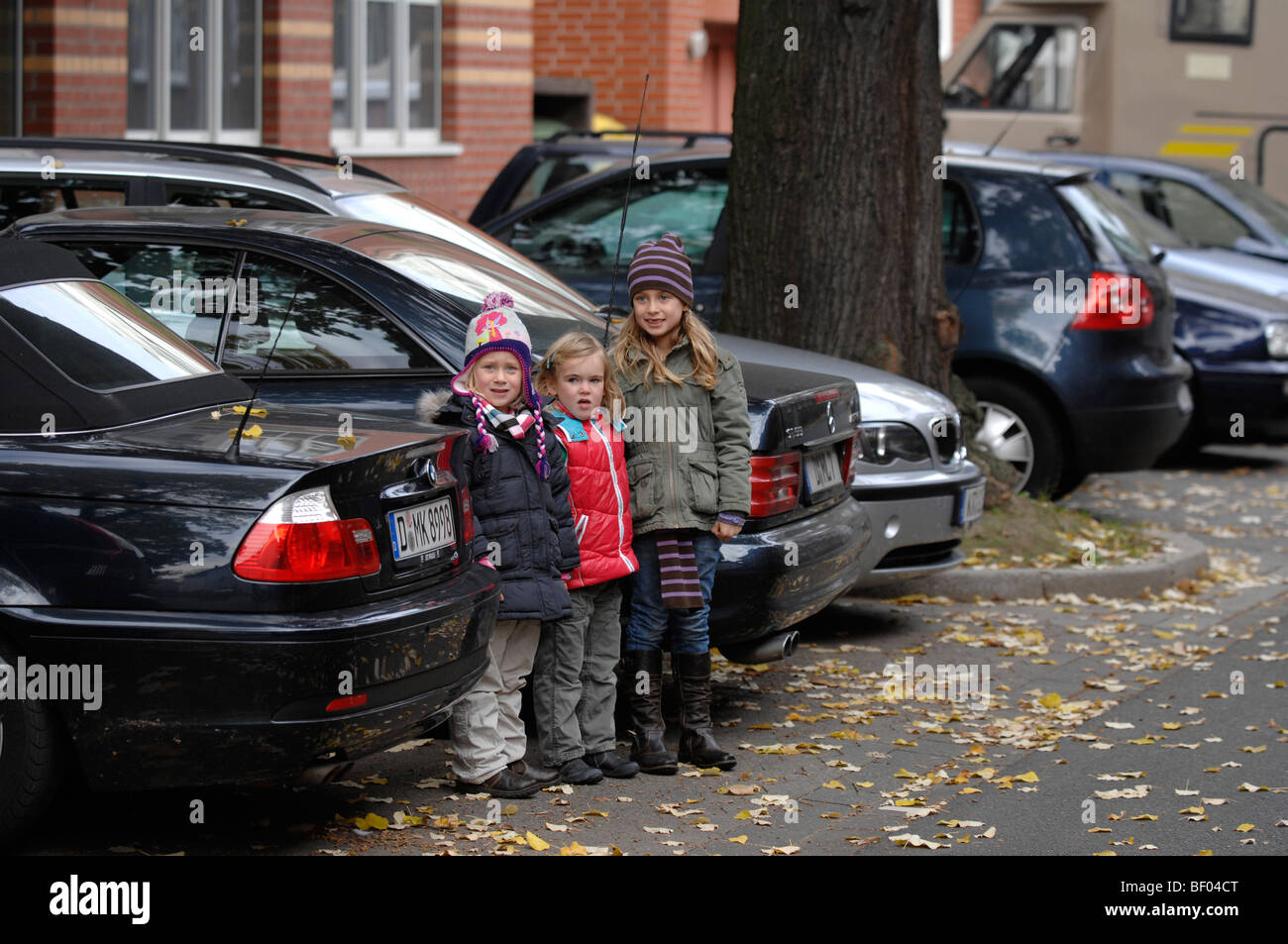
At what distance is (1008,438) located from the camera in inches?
407

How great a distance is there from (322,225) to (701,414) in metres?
1.52

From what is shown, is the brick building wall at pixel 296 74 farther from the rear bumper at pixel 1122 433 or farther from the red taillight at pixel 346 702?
the red taillight at pixel 346 702

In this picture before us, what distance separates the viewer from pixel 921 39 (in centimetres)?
911

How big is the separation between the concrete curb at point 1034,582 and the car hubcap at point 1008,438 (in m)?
1.28

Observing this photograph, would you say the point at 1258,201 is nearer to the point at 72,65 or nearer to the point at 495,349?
the point at 72,65

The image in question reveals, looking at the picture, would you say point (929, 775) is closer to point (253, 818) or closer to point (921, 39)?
point (253, 818)

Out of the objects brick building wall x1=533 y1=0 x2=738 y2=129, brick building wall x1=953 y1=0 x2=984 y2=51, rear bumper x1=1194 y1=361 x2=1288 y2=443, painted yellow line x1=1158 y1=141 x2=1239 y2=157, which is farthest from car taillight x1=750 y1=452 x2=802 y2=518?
brick building wall x1=953 y1=0 x2=984 y2=51

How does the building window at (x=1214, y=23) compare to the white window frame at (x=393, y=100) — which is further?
the building window at (x=1214, y=23)

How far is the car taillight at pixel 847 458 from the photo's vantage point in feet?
21.8

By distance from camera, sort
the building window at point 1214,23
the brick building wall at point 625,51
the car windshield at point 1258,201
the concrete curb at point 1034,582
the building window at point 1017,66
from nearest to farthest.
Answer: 1. the concrete curb at point 1034,582
2. the car windshield at point 1258,201
3. the building window at point 1017,66
4. the building window at point 1214,23
5. the brick building wall at point 625,51

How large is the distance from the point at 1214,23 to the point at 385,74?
339 inches

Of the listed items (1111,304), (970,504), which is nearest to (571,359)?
(970,504)

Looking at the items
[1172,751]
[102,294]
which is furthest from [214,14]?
[1172,751]

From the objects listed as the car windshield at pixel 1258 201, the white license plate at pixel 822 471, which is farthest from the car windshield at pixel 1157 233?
the white license plate at pixel 822 471
